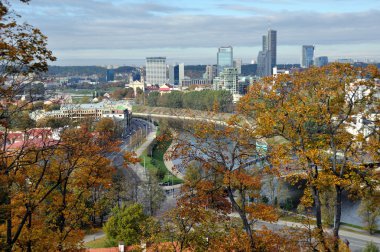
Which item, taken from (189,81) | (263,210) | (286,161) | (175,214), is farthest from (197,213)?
(189,81)

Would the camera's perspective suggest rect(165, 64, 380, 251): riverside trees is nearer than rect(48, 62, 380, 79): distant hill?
Yes

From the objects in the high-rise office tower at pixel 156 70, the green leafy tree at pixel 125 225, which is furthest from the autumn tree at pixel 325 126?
the high-rise office tower at pixel 156 70

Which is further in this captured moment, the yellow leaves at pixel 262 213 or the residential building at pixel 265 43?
the residential building at pixel 265 43

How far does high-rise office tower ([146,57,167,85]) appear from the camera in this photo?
346 feet

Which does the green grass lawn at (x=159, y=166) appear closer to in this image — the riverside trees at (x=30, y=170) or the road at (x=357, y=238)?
the road at (x=357, y=238)

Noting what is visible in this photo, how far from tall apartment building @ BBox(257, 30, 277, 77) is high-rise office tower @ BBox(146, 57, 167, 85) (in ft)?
74.1

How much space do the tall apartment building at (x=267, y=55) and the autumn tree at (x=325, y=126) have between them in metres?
101

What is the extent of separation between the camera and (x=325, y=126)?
5703mm

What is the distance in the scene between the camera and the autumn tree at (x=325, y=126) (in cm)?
517

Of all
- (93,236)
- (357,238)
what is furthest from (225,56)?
(93,236)

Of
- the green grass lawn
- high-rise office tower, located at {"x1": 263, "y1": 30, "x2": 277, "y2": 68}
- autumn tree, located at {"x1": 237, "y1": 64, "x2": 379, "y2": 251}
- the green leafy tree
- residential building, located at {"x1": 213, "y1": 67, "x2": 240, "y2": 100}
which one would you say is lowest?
the green grass lawn

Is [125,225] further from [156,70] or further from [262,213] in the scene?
[156,70]

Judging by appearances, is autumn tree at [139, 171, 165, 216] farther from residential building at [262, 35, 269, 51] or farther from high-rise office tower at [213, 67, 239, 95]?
residential building at [262, 35, 269, 51]

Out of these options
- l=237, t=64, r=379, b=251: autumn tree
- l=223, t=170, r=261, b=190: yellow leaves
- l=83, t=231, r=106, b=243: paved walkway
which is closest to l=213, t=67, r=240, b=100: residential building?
l=83, t=231, r=106, b=243: paved walkway
